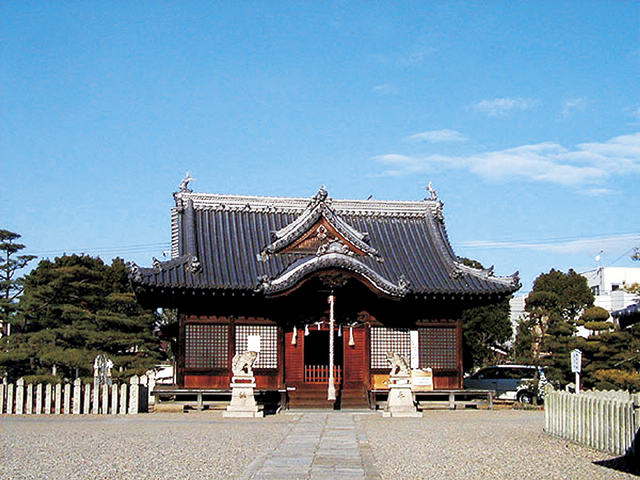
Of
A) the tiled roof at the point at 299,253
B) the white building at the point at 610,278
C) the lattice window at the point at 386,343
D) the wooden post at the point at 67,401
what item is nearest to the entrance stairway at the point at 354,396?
the lattice window at the point at 386,343

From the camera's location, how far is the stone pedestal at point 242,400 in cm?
2153

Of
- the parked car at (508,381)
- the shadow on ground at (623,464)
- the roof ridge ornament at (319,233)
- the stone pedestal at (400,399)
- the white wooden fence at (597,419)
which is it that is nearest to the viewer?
the shadow on ground at (623,464)

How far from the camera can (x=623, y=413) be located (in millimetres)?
12656

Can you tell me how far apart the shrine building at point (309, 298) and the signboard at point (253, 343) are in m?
0.04

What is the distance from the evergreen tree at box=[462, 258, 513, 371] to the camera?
44844 millimetres

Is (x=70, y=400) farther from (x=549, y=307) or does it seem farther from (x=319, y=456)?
(x=549, y=307)

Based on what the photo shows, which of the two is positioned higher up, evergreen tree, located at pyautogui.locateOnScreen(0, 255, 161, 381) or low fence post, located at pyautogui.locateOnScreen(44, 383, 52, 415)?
evergreen tree, located at pyautogui.locateOnScreen(0, 255, 161, 381)

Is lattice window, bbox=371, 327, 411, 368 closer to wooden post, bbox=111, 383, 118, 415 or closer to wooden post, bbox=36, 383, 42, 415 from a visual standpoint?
wooden post, bbox=111, 383, 118, 415

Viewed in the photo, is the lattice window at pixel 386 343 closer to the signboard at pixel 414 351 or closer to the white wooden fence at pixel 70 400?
the signboard at pixel 414 351

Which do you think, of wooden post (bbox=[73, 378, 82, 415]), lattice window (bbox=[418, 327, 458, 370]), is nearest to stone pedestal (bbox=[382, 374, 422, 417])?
lattice window (bbox=[418, 327, 458, 370])

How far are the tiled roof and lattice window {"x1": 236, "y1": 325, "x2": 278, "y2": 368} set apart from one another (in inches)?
64.3

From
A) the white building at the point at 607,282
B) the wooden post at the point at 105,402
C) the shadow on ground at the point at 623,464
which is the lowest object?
the wooden post at the point at 105,402

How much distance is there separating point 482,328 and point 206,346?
24.5m

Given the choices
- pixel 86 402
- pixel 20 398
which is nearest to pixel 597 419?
pixel 86 402
